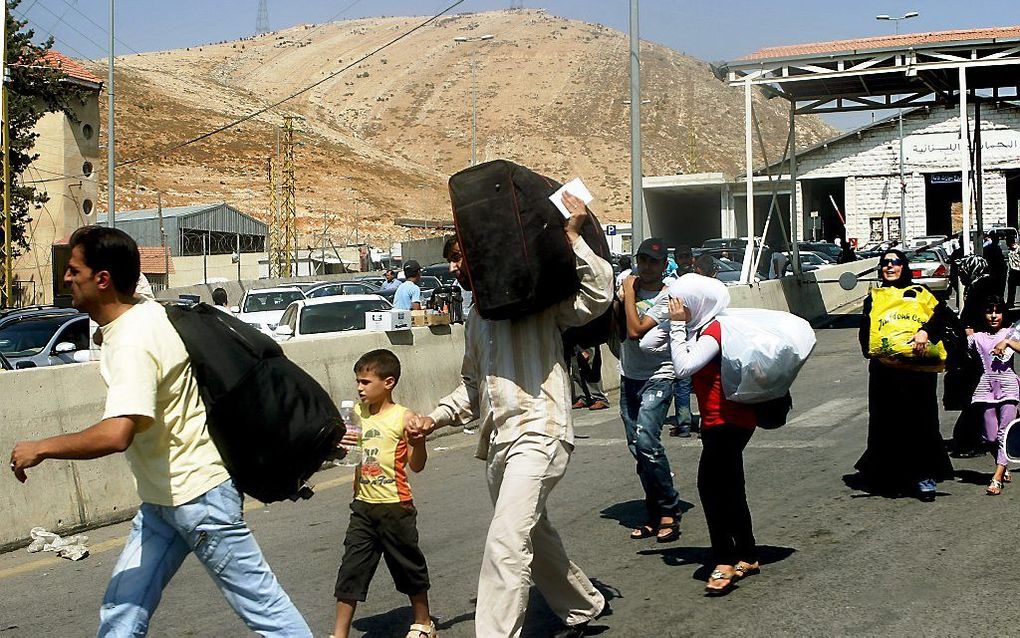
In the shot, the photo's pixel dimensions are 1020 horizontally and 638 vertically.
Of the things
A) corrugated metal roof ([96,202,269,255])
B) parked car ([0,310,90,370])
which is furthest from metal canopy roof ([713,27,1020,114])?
corrugated metal roof ([96,202,269,255])

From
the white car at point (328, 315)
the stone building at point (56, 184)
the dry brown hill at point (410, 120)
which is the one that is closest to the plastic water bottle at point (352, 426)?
the white car at point (328, 315)

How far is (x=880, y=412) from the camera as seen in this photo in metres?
8.67

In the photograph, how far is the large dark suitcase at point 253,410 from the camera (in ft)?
13.9

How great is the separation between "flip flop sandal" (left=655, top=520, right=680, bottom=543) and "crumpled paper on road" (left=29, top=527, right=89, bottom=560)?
363 cm

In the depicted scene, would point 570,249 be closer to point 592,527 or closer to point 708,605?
point 708,605

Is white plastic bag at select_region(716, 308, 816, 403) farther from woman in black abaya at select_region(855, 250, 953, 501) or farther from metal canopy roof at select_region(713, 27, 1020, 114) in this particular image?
metal canopy roof at select_region(713, 27, 1020, 114)

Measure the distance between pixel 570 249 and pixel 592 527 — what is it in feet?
11.4

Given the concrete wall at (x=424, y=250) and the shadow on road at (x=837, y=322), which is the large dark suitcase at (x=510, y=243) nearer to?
the shadow on road at (x=837, y=322)

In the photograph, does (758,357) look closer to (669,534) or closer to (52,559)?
(669,534)

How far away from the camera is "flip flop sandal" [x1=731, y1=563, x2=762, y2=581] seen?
6467 millimetres

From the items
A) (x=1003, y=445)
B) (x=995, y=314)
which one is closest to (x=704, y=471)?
(x=1003, y=445)

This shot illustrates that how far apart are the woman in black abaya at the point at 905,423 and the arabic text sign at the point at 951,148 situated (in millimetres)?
50344

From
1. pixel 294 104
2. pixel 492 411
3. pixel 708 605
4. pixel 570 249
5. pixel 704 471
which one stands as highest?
pixel 294 104

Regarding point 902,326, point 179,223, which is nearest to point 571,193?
point 902,326
